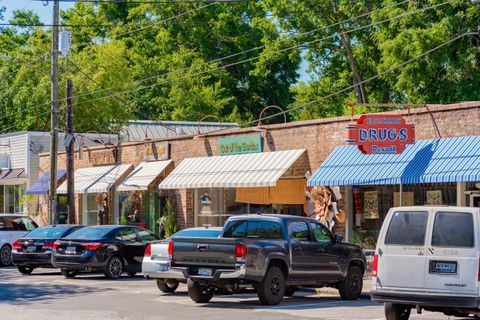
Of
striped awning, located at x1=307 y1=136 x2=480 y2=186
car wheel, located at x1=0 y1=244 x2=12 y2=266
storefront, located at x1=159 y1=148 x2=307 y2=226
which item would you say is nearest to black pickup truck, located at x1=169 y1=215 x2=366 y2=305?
striped awning, located at x1=307 y1=136 x2=480 y2=186

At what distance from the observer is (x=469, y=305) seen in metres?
13.5

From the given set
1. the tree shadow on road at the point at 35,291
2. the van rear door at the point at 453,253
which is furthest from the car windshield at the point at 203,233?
the van rear door at the point at 453,253

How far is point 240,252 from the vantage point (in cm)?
1797

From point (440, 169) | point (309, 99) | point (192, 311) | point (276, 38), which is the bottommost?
point (192, 311)

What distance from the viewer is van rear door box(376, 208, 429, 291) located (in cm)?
1402

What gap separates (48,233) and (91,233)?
3.36m

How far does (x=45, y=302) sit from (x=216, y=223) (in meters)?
14.7

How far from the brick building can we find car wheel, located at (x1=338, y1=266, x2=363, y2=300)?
15.9 feet

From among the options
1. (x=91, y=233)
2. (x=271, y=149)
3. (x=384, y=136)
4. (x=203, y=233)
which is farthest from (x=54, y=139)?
(x=203, y=233)

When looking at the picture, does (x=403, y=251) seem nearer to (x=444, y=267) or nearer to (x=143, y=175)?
(x=444, y=267)

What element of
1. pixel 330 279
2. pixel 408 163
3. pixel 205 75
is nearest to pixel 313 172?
pixel 408 163

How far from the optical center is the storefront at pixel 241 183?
94.9 feet

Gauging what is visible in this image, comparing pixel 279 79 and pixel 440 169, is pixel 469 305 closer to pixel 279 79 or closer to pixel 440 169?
pixel 440 169

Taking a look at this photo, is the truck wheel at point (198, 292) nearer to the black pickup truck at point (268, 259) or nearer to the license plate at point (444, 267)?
the black pickup truck at point (268, 259)
